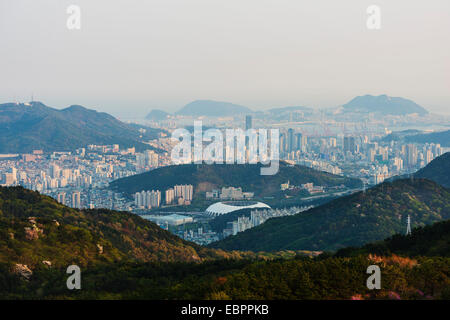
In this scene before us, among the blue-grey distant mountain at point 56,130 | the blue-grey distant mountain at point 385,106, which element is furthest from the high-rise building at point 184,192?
the blue-grey distant mountain at point 385,106

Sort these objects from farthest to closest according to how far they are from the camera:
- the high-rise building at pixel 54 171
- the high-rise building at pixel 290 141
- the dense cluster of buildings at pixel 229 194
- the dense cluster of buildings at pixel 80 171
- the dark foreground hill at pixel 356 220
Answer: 1. the high-rise building at pixel 290 141
2. the high-rise building at pixel 54 171
3. the dense cluster of buildings at pixel 229 194
4. the dense cluster of buildings at pixel 80 171
5. the dark foreground hill at pixel 356 220

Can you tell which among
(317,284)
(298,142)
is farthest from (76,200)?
(298,142)

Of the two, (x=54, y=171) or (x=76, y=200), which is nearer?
(x=76, y=200)

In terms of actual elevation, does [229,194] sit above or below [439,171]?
below

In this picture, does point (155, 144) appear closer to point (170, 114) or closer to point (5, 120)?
point (5, 120)

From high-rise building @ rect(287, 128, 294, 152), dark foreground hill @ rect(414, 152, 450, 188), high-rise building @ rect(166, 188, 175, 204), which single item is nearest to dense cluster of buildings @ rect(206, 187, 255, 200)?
high-rise building @ rect(166, 188, 175, 204)

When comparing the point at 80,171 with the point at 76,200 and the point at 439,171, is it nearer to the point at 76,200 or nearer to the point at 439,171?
the point at 76,200

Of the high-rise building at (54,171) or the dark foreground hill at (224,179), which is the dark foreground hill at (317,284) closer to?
the dark foreground hill at (224,179)
